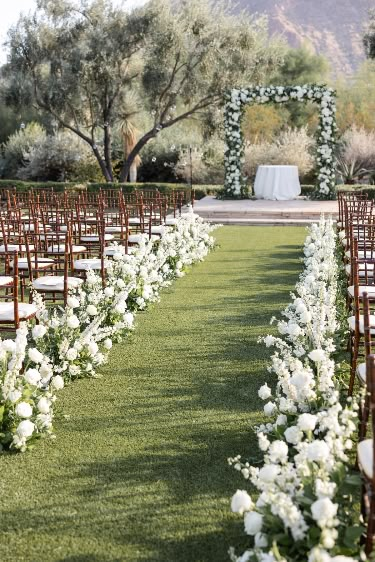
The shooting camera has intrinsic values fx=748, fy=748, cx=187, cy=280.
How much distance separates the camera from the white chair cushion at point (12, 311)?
4.50 metres

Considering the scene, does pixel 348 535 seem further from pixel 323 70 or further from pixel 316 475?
pixel 323 70

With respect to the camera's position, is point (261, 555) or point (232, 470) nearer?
point (261, 555)

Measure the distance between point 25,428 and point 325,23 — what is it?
101914 mm

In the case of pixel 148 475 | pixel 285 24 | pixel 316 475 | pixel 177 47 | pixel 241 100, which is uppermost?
pixel 285 24

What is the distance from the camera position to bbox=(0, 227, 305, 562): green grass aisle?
2.80 m

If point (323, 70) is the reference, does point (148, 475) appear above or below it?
below

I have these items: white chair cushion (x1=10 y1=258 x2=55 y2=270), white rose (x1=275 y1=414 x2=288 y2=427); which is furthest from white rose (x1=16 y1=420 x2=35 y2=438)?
white chair cushion (x1=10 y1=258 x2=55 y2=270)

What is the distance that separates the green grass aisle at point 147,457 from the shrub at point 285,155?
19410 millimetres

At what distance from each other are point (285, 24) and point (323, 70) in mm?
63394

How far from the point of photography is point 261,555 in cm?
231

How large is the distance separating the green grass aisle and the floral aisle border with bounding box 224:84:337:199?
1399 centimetres

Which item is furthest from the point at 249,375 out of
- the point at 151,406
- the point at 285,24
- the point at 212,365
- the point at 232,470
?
the point at 285,24

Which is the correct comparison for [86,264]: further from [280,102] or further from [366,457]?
[280,102]

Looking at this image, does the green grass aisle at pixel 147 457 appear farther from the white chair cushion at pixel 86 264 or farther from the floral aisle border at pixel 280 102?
the floral aisle border at pixel 280 102
